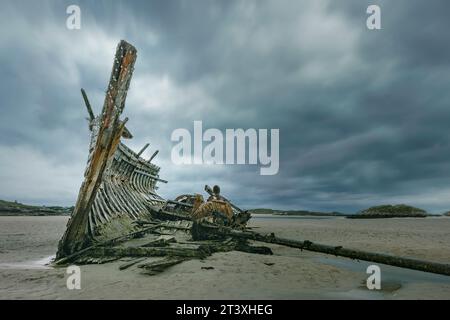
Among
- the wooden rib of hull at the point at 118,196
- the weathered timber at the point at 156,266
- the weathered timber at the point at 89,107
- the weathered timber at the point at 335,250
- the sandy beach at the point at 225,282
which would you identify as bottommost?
the sandy beach at the point at 225,282

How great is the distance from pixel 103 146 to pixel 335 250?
7.11m

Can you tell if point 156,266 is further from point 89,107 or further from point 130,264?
point 89,107

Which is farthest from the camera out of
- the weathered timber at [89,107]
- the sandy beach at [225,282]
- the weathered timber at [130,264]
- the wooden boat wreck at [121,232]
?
the weathered timber at [89,107]

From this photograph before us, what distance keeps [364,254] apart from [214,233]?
A: 5.84m

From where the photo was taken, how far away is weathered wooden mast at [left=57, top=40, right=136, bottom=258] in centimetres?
843

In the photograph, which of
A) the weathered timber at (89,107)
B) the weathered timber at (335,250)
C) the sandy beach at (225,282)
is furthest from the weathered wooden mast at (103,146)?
the weathered timber at (335,250)

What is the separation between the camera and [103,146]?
874 centimetres

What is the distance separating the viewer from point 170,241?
9.87 metres

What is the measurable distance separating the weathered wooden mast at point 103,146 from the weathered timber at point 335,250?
4041 millimetres

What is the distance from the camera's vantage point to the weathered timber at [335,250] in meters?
5.22

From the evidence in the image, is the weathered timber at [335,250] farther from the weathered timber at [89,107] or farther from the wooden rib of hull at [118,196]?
the weathered timber at [89,107]

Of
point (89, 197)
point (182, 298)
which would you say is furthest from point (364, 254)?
point (89, 197)

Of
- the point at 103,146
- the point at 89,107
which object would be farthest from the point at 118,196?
the point at 103,146
